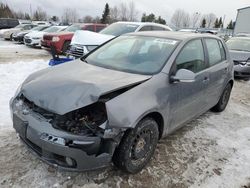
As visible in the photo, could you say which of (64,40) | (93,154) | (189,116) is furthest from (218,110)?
(64,40)

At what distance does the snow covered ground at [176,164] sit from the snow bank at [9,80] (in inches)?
1.3

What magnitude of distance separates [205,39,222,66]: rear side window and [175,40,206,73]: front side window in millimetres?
286

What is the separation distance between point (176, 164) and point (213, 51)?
224 cm

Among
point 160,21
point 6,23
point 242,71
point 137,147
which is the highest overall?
point 137,147

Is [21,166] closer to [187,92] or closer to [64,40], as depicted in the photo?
[187,92]

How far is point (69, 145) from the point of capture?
94.8 inches

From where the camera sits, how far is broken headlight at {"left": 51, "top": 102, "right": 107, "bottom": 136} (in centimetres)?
251

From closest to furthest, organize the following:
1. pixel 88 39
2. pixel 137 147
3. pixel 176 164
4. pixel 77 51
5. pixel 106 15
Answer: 1. pixel 137 147
2. pixel 176 164
3. pixel 77 51
4. pixel 88 39
5. pixel 106 15

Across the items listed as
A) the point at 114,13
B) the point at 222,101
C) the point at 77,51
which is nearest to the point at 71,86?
the point at 222,101

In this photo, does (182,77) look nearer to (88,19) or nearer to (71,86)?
(71,86)

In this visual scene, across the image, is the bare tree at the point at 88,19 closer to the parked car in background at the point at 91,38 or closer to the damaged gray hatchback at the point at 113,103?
the parked car in background at the point at 91,38

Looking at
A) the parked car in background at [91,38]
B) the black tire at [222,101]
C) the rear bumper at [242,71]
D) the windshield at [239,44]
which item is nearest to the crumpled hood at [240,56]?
the rear bumper at [242,71]

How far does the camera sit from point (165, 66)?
127 inches

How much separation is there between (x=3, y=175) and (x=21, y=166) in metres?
0.22
